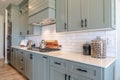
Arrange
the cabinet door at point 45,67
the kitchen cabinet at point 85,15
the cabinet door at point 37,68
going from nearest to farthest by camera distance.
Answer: the kitchen cabinet at point 85,15 < the cabinet door at point 45,67 < the cabinet door at point 37,68

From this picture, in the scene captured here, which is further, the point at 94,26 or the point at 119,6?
the point at 119,6

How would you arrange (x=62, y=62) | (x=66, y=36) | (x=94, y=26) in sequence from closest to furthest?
1. (x=94, y=26)
2. (x=62, y=62)
3. (x=66, y=36)

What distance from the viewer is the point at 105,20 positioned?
149 centimetres

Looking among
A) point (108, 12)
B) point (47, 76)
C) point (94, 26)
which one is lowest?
point (47, 76)

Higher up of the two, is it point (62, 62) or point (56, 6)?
point (56, 6)

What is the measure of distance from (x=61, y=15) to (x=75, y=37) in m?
0.55

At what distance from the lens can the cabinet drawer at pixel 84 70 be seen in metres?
1.28

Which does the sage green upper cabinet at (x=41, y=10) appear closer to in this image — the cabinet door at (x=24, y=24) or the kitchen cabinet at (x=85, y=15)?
the kitchen cabinet at (x=85, y=15)

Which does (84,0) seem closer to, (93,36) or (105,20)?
(105,20)

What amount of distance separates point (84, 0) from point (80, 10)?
0.16 meters

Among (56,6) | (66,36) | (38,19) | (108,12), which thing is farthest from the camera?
(38,19)

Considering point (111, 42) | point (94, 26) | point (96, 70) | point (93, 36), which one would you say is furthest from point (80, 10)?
point (96, 70)

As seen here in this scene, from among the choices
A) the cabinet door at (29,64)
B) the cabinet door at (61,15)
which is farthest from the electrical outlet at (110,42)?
the cabinet door at (29,64)

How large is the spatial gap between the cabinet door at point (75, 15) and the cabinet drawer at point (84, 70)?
2.13 feet
